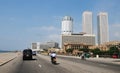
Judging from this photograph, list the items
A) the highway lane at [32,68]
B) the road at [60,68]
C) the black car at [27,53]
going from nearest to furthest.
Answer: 1. the road at [60,68]
2. the highway lane at [32,68]
3. the black car at [27,53]

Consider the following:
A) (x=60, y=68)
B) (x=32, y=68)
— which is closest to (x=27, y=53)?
(x=32, y=68)

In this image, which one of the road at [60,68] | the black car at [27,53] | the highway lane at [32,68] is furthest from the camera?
the black car at [27,53]

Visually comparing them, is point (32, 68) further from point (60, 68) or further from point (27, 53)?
point (27, 53)

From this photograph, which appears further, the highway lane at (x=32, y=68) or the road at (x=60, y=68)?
the highway lane at (x=32, y=68)

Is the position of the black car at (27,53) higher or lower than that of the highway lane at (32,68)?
higher

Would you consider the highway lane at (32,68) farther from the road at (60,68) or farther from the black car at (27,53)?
the black car at (27,53)

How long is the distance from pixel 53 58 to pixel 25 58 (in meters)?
17.2

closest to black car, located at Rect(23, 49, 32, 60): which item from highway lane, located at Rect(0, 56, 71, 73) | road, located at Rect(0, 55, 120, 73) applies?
road, located at Rect(0, 55, 120, 73)

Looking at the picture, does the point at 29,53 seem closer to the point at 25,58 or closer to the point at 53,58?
the point at 25,58

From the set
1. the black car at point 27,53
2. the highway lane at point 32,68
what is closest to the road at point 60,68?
the highway lane at point 32,68

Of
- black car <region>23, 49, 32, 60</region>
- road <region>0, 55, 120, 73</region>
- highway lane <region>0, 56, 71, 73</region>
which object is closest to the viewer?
road <region>0, 55, 120, 73</region>

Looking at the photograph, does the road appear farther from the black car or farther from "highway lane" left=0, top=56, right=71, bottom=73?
the black car

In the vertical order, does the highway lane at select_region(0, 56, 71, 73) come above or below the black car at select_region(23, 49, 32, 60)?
below

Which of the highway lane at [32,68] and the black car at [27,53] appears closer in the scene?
the highway lane at [32,68]
